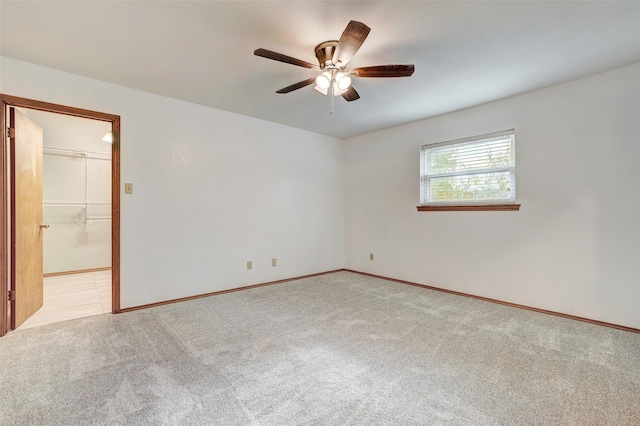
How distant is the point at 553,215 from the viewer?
3.07m

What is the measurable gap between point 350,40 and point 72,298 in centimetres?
430

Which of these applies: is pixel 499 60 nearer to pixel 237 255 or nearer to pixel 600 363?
pixel 600 363

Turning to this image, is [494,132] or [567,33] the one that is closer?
[567,33]

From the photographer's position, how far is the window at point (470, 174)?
3441 millimetres

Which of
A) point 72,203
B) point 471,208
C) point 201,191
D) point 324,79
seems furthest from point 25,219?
point 471,208

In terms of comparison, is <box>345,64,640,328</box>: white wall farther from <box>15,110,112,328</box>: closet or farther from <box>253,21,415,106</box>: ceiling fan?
<box>15,110,112,328</box>: closet

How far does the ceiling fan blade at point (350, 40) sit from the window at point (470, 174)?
2.41 metres

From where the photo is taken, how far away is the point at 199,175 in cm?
367

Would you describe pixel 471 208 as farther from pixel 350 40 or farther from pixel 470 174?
pixel 350 40

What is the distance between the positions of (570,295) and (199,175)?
4.35 m

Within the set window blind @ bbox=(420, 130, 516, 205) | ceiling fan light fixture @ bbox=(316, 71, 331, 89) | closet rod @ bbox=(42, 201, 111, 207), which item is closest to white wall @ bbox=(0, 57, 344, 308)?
window blind @ bbox=(420, 130, 516, 205)

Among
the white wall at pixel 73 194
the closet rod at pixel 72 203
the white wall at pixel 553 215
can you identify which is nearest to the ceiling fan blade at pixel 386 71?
the white wall at pixel 553 215

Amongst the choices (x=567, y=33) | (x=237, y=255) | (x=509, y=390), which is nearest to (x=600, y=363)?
(x=509, y=390)

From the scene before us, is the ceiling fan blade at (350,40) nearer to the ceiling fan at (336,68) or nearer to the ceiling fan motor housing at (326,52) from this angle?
the ceiling fan at (336,68)
